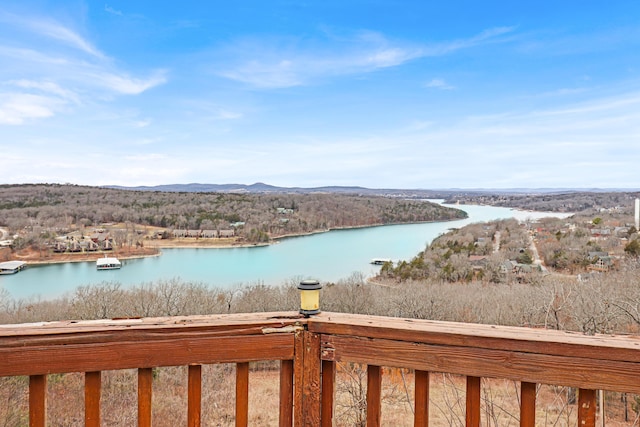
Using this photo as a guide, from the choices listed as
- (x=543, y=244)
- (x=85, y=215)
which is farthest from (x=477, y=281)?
(x=85, y=215)

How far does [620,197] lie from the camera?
33594 millimetres

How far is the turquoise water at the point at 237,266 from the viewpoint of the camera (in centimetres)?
2203

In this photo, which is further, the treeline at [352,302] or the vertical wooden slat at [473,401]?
the treeline at [352,302]

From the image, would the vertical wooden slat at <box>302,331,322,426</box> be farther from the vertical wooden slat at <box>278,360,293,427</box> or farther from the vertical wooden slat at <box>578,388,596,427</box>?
the vertical wooden slat at <box>578,388,596,427</box>

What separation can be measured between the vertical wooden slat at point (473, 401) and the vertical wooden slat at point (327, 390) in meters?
0.27

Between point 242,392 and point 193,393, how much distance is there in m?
0.10

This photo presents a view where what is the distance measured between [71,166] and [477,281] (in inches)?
971

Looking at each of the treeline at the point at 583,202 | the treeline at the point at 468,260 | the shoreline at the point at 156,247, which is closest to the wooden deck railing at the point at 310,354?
the treeline at the point at 468,260

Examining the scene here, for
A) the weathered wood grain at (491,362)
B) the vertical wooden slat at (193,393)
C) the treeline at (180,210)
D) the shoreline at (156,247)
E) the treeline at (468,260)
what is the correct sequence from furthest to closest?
the treeline at (180,210)
the shoreline at (156,247)
the treeline at (468,260)
the vertical wooden slat at (193,393)
the weathered wood grain at (491,362)

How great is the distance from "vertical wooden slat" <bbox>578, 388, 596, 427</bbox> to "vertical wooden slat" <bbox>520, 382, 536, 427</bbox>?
78 millimetres

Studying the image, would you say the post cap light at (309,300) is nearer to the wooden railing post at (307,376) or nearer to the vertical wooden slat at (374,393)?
the wooden railing post at (307,376)

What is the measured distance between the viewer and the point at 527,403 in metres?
0.78

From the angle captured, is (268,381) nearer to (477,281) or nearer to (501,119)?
(477,281)

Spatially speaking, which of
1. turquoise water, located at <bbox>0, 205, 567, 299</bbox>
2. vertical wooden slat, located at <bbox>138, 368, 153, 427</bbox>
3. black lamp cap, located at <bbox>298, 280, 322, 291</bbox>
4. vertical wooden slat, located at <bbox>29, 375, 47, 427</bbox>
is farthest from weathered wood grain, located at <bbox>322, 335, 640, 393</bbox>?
turquoise water, located at <bbox>0, 205, 567, 299</bbox>
